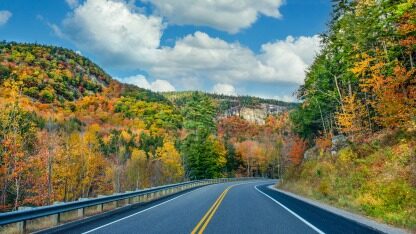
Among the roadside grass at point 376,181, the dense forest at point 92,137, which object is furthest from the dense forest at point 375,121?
the dense forest at point 92,137

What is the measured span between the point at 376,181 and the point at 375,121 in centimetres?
1312

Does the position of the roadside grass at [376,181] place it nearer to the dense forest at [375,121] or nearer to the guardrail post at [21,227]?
the dense forest at [375,121]

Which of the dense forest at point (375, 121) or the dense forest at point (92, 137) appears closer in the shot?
the dense forest at point (375, 121)

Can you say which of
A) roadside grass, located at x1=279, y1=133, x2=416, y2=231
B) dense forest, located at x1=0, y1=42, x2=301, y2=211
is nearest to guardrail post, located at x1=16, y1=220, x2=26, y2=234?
roadside grass, located at x1=279, y1=133, x2=416, y2=231

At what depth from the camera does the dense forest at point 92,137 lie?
27828 mm

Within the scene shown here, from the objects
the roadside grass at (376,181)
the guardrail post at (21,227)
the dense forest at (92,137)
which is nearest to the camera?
the guardrail post at (21,227)

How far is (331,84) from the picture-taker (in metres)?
44.4

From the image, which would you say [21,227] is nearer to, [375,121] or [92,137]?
[375,121]

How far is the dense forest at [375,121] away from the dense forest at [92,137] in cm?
2054

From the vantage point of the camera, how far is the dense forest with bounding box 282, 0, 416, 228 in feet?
51.4

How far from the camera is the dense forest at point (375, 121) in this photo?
15.7 metres

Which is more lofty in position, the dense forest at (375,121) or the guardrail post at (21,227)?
the dense forest at (375,121)

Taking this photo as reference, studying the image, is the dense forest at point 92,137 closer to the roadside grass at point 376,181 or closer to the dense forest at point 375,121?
the roadside grass at point 376,181

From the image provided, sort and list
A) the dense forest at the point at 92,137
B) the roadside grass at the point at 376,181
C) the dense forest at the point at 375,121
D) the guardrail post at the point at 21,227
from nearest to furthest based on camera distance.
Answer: the guardrail post at the point at 21,227 → the roadside grass at the point at 376,181 → the dense forest at the point at 375,121 → the dense forest at the point at 92,137
